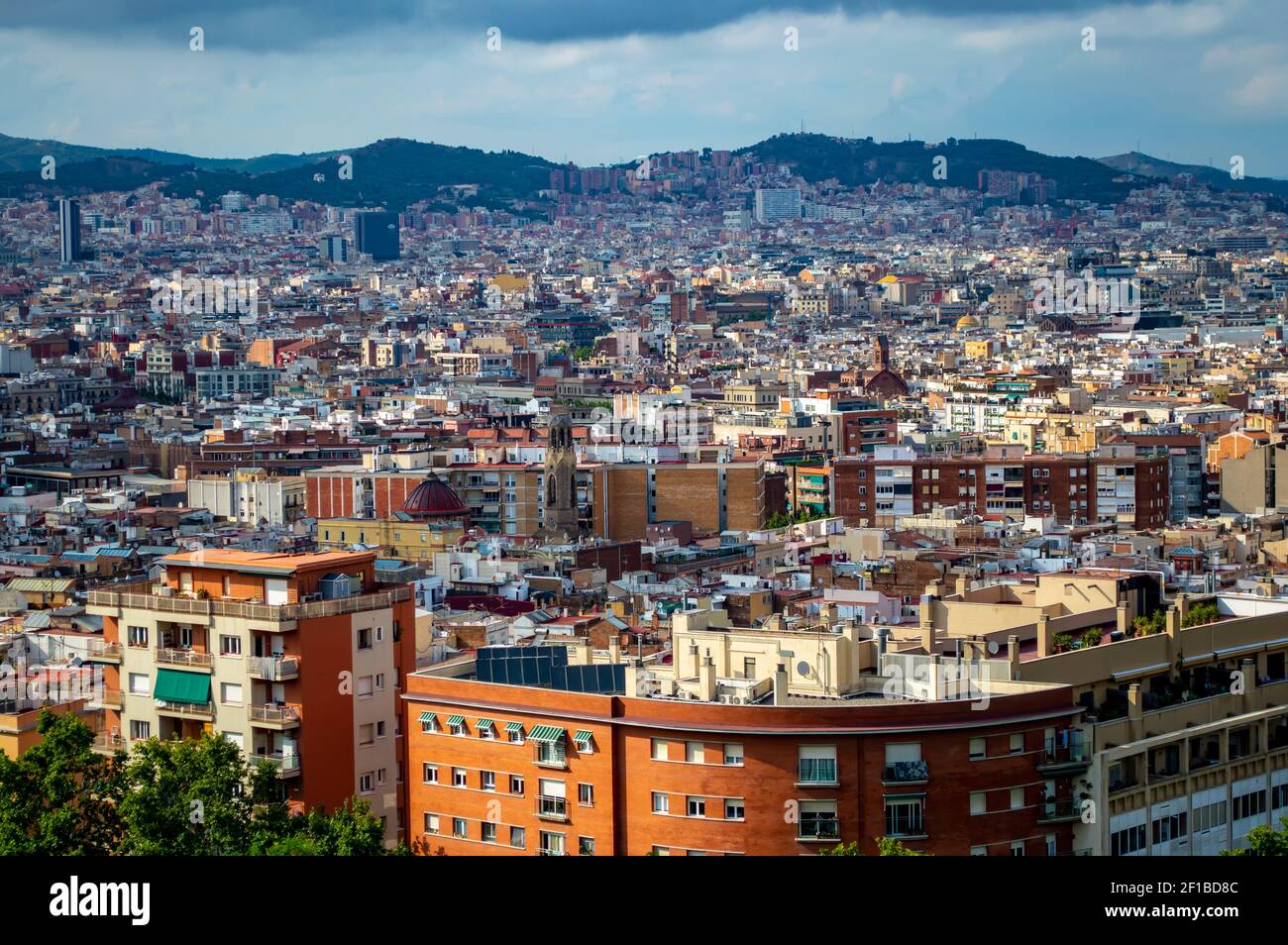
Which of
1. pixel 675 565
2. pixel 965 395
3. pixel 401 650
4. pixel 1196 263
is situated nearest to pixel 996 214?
pixel 1196 263

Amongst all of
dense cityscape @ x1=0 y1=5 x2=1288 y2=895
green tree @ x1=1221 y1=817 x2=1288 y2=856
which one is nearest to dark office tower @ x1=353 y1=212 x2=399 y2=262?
dense cityscape @ x1=0 y1=5 x2=1288 y2=895

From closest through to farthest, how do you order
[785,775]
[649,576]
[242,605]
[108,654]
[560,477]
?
1. [785,775]
2. [242,605]
3. [108,654]
4. [649,576]
5. [560,477]

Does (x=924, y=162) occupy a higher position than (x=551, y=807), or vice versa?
A: (x=924, y=162)

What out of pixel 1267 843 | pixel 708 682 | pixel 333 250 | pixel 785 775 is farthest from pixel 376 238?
pixel 1267 843

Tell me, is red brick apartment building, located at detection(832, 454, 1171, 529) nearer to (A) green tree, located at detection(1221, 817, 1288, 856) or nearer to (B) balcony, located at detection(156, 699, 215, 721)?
(B) balcony, located at detection(156, 699, 215, 721)

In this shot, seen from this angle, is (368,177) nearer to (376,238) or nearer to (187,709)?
(376,238)

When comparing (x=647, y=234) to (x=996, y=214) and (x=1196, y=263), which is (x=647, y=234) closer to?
(x=996, y=214)

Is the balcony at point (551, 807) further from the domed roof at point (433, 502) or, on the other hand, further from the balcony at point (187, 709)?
the domed roof at point (433, 502)
